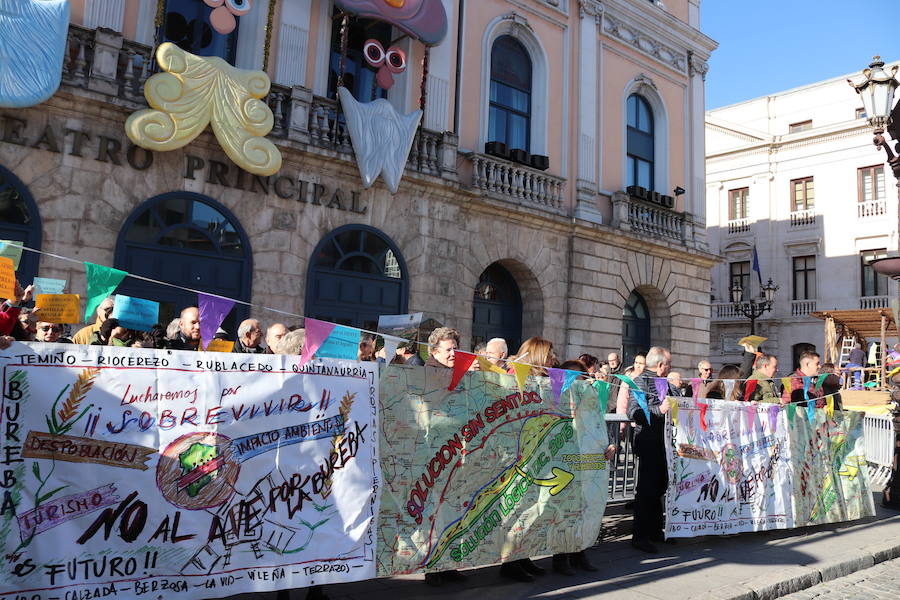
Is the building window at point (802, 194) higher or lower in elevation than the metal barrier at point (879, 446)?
higher

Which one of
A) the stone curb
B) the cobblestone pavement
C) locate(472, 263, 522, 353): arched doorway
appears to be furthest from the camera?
locate(472, 263, 522, 353): arched doorway

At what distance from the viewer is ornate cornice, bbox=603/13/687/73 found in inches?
708

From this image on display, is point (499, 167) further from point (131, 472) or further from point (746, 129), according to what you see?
point (746, 129)

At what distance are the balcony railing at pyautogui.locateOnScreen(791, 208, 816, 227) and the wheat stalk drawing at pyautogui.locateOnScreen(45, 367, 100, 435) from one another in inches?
1412

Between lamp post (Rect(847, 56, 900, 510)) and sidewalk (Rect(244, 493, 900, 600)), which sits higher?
lamp post (Rect(847, 56, 900, 510))

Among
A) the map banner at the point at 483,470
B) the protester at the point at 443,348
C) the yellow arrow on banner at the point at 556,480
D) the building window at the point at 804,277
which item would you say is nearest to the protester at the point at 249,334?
the protester at the point at 443,348

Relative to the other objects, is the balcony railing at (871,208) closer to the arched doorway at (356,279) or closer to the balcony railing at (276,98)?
the balcony railing at (276,98)

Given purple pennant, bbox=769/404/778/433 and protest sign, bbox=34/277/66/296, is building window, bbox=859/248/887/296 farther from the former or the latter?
protest sign, bbox=34/277/66/296

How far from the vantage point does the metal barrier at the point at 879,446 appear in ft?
37.6

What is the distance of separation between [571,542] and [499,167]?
10605 millimetres

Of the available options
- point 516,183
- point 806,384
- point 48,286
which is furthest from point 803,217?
point 48,286

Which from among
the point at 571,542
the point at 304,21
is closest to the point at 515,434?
the point at 571,542

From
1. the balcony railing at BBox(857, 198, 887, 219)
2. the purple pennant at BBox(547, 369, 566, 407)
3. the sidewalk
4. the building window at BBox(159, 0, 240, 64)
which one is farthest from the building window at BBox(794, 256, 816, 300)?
the purple pennant at BBox(547, 369, 566, 407)

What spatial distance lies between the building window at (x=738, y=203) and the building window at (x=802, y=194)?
2218 mm
